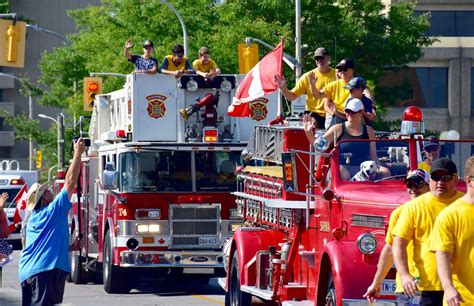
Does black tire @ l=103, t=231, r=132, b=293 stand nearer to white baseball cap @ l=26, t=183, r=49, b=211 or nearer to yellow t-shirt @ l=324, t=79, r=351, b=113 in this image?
yellow t-shirt @ l=324, t=79, r=351, b=113

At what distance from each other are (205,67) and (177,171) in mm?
1816

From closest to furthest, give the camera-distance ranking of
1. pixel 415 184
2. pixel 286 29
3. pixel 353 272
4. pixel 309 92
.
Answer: pixel 415 184
pixel 353 272
pixel 309 92
pixel 286 29

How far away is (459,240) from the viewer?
8.74 metres

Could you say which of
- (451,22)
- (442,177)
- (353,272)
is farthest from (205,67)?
(451,22)

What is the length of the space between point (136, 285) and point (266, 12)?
2226 cm

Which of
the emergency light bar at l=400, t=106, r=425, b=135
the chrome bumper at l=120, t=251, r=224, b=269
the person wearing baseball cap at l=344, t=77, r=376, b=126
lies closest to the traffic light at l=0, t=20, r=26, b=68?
the chrome bumper at l=120, t=251, r=224, b=269

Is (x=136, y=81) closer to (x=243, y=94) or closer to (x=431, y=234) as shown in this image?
(x=243, y=94)

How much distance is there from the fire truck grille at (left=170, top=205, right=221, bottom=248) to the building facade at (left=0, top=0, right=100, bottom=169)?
7358cm

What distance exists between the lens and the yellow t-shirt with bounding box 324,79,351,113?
1409 centimetres

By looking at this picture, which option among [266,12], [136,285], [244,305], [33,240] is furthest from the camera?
[266,12]

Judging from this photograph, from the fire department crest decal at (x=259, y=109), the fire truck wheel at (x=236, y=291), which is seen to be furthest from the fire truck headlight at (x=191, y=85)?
the fire truck wheel at (x=236, y=291)

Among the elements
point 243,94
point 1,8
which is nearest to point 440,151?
point 243,94

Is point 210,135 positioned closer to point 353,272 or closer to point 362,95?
point 362,95

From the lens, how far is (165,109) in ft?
68.2
